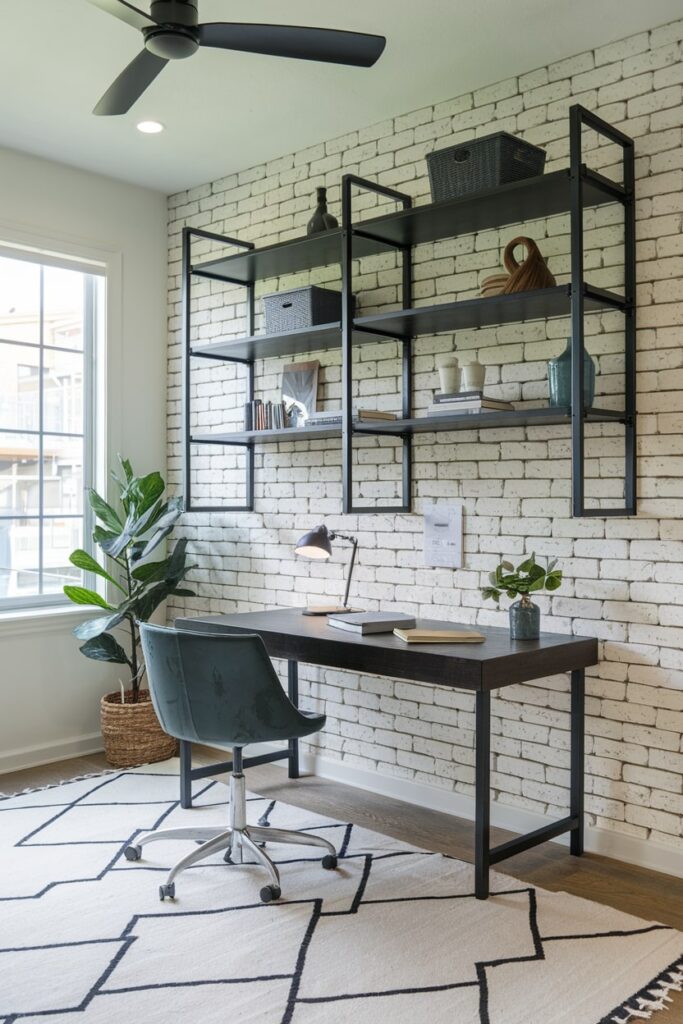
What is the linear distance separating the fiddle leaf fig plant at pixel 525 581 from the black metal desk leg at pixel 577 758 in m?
0.33

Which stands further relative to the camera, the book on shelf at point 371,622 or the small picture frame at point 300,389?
the small picture frame at point 300,389

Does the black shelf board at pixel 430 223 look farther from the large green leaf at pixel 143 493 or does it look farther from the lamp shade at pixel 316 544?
the lamp shade at pixel 316 544

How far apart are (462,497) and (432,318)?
2.27 feet

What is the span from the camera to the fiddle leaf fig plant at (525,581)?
3025 mm

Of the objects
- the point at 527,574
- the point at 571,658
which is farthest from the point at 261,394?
the point at 571,658

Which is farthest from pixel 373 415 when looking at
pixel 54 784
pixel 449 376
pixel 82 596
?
pixel 54 784

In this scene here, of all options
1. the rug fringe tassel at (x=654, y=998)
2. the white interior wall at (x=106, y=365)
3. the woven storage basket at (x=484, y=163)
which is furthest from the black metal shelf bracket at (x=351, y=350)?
the rug fringe tassel at (x=654, y=998)

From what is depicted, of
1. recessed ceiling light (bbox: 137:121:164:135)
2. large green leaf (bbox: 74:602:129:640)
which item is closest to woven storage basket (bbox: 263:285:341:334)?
recessed ceiling light (bbox: 137:121:164:135)

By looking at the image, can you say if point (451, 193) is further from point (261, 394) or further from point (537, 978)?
point (537, 978)

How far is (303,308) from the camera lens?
377cm

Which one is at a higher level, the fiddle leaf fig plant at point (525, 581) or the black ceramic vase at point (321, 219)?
the black ceramic vase at point (321, 219)

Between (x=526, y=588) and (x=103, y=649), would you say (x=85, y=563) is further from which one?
(x=526, y=588)

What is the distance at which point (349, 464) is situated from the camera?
3465 millimetres

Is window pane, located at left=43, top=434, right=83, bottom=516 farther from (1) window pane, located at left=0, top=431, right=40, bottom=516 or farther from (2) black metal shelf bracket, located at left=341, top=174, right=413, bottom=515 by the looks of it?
(2) black metal shelf bracket, located at left=341, top=174, right=413, bottom=515
